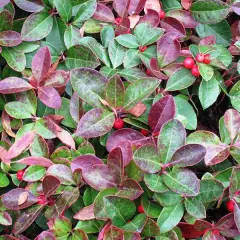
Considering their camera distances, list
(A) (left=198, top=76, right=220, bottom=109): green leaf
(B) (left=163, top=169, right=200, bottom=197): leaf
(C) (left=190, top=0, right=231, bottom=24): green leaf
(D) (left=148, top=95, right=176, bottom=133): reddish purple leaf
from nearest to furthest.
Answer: (B) (left=163, top=169, right=200, bottom=197): leaf → (D) (left=148, top=95, right=176, bottom=133): reddish purple leaf → (A) (left=198, top=76, right=220, bottom=109): green leaf → (C) (left=190, top=0, right=231, bottom=24): green leaf

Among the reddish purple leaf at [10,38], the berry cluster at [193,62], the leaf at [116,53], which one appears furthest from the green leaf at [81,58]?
the berry cluster at [193,62]

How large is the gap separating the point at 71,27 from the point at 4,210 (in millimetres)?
560

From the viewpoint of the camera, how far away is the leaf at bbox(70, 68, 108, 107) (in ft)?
3.78

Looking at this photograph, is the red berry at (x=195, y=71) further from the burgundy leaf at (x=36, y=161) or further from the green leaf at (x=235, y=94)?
the burgundy leaf at (x=36, y=161)

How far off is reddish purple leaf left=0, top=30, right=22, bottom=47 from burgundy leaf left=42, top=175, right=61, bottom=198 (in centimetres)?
44

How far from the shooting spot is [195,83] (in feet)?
4.41

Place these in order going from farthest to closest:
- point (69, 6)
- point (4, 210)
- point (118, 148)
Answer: point (69, 6), point (4, 210), point (118, 148)

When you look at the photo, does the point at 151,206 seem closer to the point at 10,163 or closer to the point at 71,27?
the point at 10,163

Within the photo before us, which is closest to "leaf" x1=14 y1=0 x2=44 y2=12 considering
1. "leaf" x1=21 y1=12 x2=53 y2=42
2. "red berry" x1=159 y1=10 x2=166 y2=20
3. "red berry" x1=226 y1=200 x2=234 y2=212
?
"leaf" x1=21 y1=12 x2=53 y2=42

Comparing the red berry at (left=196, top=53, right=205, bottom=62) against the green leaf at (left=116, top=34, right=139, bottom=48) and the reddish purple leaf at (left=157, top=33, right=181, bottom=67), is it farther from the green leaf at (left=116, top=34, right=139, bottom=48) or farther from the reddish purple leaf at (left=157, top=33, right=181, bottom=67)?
the green leaf at (left=116, top=34, right=139, bottom=48)

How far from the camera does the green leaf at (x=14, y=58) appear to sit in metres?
1.30

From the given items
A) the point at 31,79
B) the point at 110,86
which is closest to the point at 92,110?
the point at 110,86

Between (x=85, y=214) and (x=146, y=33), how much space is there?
0.55 metres

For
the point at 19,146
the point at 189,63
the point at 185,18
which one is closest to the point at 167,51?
the point at 189,63
